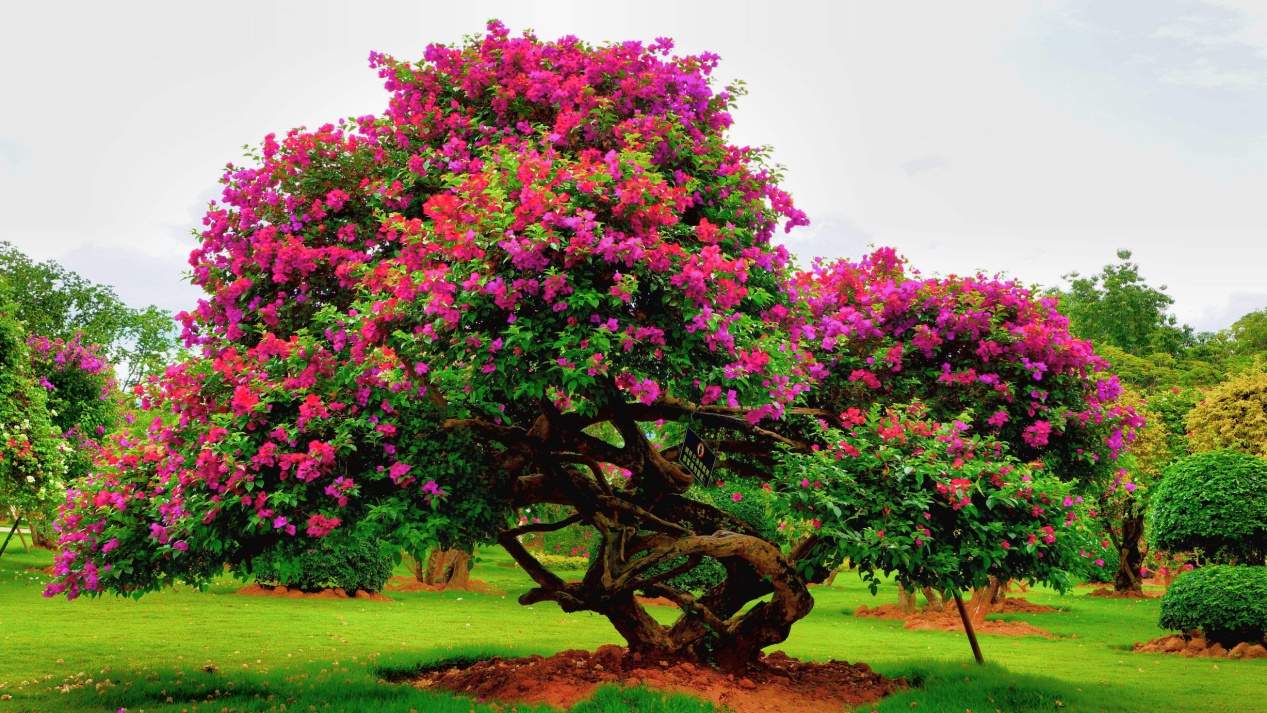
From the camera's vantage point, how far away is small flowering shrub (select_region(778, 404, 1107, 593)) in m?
9.09

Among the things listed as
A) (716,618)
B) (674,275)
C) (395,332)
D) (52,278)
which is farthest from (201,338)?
(52,278)

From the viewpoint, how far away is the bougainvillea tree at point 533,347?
7812 mm

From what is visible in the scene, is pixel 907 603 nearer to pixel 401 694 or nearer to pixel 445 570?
pixel 445 570

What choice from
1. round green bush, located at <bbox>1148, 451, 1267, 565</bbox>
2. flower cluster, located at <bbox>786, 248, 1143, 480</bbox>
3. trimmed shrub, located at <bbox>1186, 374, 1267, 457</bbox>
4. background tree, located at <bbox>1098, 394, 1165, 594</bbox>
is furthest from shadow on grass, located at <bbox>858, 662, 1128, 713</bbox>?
trimmed shrub, located at <bbox>1186, 374, 1267, 457</bbox>

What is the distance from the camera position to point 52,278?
3931 cm

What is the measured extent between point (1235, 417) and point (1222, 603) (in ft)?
43.1

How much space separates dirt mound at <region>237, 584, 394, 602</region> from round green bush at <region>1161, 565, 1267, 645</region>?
18.8 meters

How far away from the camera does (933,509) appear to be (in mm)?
9758

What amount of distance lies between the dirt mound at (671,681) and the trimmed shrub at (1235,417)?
66.4 ft

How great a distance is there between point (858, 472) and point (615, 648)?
445 centimetres

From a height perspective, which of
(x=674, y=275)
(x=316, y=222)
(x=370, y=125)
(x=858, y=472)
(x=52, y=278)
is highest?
(x=52, y=278)

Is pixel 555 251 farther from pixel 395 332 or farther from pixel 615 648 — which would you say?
pixel 615 648

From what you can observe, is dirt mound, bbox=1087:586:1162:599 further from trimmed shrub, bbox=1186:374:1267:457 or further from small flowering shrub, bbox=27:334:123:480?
small flowering shrub, bbox=27:334:123:480

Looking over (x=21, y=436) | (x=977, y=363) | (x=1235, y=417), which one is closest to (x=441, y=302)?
(x=977, y=363)
